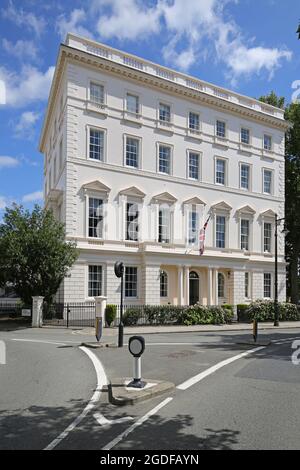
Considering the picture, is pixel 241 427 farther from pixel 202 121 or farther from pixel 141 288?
pixel 202 121

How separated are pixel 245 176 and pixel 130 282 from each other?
48.7ft

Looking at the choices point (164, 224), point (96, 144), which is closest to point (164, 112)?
point (96, 144)

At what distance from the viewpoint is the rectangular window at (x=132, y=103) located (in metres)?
33.0

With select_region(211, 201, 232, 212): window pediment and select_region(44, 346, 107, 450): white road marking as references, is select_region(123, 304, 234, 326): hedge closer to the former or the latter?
select_region(211, 201, 232, 212): window pediment

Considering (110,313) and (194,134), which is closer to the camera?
(110,313)

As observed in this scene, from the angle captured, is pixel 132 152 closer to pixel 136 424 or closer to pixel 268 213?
Answer: pixel 268 213

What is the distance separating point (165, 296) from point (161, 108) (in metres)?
14.2

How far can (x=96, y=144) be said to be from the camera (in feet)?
103

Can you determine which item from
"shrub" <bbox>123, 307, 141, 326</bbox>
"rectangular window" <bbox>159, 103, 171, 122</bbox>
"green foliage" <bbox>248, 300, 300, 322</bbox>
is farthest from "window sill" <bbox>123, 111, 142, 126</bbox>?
"green foliage" <bbox>248, 300, 300, 322</bbox>

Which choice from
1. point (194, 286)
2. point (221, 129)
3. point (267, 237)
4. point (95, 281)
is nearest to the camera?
point (95, 281)

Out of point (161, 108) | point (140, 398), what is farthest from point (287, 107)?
point (140, 398)

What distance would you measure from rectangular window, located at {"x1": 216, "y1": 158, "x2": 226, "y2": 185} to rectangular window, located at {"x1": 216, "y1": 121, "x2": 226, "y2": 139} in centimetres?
209

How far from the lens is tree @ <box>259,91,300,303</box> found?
4591 centimetres

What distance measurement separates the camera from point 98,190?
101 ft
